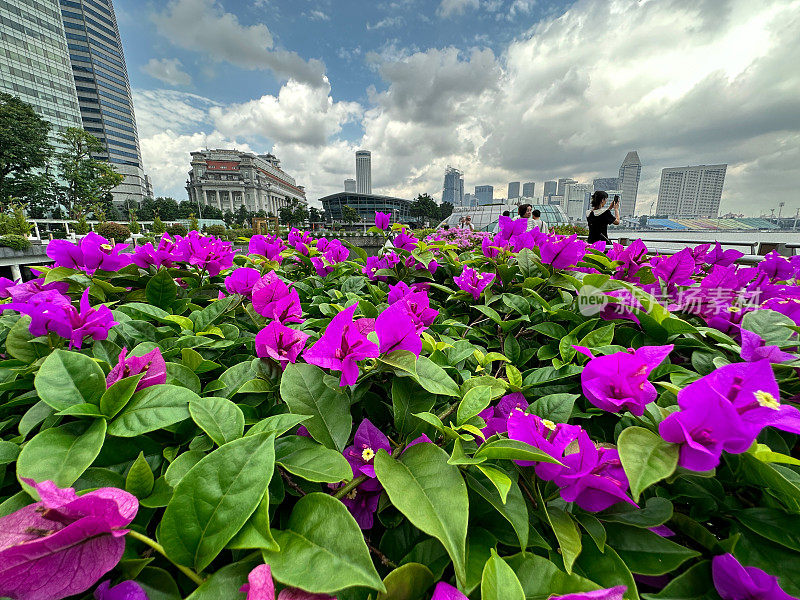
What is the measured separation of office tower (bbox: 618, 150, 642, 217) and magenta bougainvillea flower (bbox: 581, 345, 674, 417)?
97.3 m

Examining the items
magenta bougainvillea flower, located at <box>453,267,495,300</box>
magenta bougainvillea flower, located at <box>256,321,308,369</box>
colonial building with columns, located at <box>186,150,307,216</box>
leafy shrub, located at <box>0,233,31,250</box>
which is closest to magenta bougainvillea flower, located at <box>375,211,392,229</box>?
magenta bougainvillea flower, located at <box>453,267,495,300</box>

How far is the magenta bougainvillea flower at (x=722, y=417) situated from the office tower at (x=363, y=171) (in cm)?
11735

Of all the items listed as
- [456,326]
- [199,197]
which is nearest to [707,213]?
[456,326]

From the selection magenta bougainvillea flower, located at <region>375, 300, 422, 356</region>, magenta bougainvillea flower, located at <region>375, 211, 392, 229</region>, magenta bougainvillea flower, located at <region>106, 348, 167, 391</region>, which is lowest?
magenta bougainvillea flower, located at <region>106, 348, 167, 391</region>

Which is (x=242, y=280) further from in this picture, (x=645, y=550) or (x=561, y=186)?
(x=561, y=186)

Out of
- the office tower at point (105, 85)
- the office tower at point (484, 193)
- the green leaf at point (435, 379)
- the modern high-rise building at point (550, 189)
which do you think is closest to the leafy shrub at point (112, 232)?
the green leaf at point (435, 379)

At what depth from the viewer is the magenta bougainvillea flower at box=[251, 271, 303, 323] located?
2.50 feet

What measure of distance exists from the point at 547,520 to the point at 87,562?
0.50 m

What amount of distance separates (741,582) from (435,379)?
0.41 m

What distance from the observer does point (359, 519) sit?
489 millimetres

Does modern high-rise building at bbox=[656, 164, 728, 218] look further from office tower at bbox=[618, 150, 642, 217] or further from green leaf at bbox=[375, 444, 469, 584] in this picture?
green leaf at bbox=[375, 444, 469, 584]

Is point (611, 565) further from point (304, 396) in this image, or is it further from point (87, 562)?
point (87, 562)

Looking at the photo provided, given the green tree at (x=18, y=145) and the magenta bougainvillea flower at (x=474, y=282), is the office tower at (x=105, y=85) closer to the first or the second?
the green tree at (x=18, y=145)

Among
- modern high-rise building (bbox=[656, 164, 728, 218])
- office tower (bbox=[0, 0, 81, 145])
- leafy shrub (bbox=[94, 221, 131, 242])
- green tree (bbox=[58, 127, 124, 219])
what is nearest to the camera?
leafy shrub (bbox=[94, 221, 131, 242])
